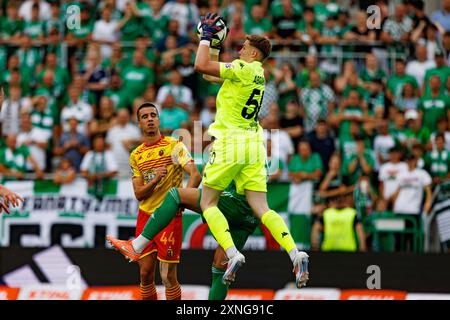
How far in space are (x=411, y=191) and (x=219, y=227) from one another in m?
7.37

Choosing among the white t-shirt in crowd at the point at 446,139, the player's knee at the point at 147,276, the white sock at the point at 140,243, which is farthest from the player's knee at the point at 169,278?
the white t-shirt in crowd at the point at 446,139

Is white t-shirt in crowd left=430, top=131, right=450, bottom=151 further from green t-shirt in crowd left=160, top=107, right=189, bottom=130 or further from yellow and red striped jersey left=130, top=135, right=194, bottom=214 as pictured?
yellow and red striped jersey left=130, top=135, right=194, bottom=214

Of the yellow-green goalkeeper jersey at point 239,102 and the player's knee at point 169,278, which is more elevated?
the yellow-green goalkeeper jersey at point 239,102

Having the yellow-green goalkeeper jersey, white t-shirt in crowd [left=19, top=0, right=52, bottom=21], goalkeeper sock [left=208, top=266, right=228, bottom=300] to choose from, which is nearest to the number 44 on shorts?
goalkeeper sock [left=208, top=266, right=228, bottom=300]

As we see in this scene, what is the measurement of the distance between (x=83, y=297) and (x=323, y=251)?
3.88 m

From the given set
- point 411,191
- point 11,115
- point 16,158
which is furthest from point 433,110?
point 11,115

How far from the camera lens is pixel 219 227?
11.2 meters

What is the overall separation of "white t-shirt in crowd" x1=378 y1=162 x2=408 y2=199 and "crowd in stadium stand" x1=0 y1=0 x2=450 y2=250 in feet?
0.08

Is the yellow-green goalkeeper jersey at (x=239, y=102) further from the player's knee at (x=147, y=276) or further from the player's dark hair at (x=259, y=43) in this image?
the player's knee at (x=147, y=276)

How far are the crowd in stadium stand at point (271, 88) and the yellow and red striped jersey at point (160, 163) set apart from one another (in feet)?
19.0

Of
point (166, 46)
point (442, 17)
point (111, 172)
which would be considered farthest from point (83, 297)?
point (442, 17)

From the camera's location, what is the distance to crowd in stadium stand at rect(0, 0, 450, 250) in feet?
60.3

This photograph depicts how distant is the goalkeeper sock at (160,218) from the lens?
1152 cm
